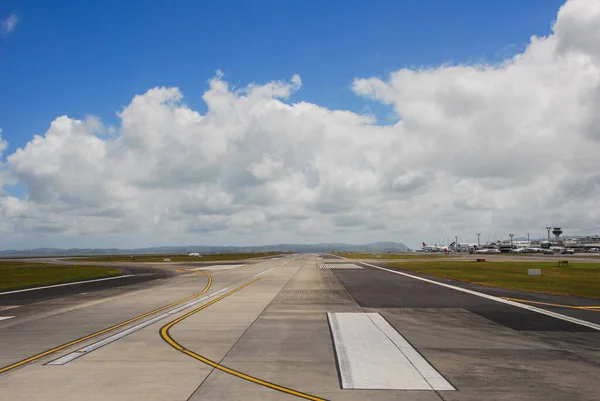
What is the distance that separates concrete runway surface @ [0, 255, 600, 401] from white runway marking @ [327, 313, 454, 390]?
54mm

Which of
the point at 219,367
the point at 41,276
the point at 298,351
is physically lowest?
the point at 41,276

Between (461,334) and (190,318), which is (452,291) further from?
(190,318)

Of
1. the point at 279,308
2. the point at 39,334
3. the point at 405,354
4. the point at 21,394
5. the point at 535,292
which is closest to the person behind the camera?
the point at 21,394

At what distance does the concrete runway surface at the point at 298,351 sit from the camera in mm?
9359

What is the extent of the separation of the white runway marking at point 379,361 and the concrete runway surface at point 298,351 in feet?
0.18

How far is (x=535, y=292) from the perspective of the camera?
1164 inches

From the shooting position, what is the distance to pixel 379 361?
11781mm

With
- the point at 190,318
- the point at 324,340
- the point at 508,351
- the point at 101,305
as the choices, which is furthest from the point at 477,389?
the point at 101,305

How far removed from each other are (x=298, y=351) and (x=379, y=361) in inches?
102

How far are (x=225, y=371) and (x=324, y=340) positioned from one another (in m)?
4.71

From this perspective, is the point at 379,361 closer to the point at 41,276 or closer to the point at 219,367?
the point at 219,367

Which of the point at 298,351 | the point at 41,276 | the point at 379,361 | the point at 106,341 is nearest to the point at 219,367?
the point at 298,351

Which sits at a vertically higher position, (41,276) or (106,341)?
(106,341)

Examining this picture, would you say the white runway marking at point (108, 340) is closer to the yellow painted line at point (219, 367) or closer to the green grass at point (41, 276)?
the yellow painted line at point (219, 367)
